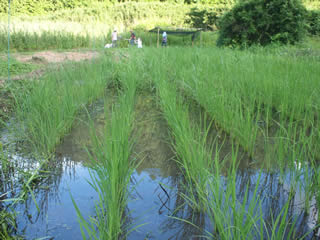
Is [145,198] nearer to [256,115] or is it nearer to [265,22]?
[256,115]

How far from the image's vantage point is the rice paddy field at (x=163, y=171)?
44.6 inches

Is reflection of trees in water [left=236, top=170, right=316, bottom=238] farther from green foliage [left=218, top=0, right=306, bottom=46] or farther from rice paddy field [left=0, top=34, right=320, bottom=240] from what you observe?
green foliage [left=218, top=0, right=306, bottom=46]

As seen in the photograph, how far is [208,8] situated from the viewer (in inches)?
563

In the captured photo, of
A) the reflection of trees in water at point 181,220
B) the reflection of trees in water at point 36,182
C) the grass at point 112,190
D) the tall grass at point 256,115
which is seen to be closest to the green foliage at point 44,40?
the tall grass at point 256,115

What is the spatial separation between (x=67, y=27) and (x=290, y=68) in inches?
374

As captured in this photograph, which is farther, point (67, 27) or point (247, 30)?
point (67, 27)

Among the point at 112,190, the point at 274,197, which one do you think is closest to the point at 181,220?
the point at 112,190

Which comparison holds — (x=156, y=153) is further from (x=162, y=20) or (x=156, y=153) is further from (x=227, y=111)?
(x=162, y=20)

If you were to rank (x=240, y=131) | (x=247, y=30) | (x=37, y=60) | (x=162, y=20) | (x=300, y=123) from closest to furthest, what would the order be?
(x=240, y=131), (x=300, y=123), (x=37, y=60), (x=247, y=30), (x=162, y=20)

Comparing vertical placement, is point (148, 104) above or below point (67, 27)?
below

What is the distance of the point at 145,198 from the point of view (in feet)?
4.65

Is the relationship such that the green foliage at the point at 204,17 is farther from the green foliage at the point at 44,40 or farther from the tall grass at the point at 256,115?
the tall grass at the point at 256,115

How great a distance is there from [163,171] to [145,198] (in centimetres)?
32

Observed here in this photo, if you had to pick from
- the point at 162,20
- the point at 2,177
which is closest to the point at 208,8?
the point at 162,20
